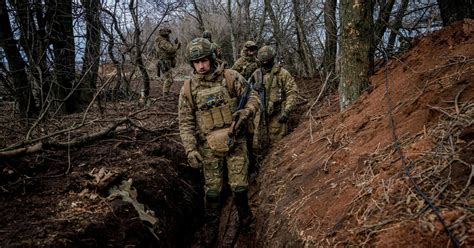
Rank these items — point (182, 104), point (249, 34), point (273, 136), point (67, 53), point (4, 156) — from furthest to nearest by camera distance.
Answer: point (249, 34), point (67, 53), point (273, 136), point (182, 104), point (4, 156)

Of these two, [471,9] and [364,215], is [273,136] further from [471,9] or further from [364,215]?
[364,215]

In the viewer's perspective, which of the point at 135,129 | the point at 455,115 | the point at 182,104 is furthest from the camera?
the point at 135,129

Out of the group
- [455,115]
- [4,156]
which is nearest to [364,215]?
[455,115]

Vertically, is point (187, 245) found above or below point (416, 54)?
below

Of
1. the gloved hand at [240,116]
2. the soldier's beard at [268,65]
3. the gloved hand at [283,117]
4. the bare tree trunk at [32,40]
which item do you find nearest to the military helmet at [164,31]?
the bare tree trunk at [32,40]

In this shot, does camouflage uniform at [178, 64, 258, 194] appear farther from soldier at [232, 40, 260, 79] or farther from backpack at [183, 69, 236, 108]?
soldier at [232, 40, 260, 79]

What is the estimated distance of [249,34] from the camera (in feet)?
53.1

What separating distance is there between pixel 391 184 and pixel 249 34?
14.7 metres

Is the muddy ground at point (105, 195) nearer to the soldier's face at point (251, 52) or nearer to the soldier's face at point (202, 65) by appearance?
the soldier's face at point (202, 65)

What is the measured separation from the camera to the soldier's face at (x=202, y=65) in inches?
163

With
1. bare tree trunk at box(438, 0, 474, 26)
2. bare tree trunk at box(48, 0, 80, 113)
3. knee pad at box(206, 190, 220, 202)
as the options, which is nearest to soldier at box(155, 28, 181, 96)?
bare tree trunk at box(48, 0, 80, 113)

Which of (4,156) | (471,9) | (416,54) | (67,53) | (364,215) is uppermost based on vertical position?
(67,53)

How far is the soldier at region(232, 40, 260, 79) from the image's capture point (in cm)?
788

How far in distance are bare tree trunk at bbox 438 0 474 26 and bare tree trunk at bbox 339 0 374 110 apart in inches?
56.4
